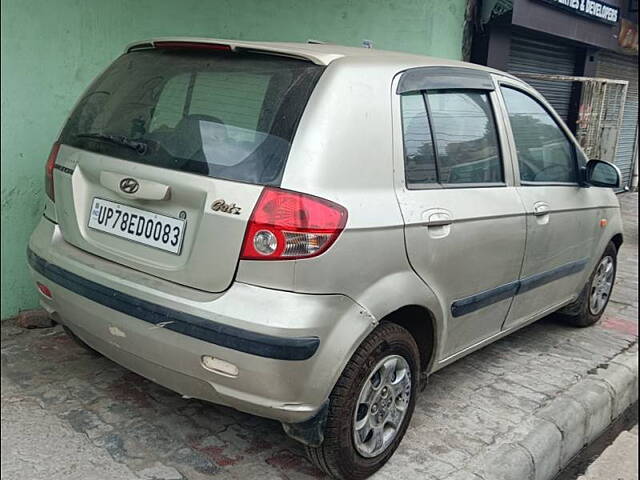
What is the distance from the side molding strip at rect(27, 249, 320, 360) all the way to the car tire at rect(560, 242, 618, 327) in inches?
116

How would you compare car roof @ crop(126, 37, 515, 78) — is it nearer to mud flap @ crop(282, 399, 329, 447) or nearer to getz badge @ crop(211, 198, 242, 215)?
getz badge @ crop(211, 198, 242, 215)

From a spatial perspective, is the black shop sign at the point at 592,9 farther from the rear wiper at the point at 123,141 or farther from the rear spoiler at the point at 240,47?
the rear wiper at the point at 123,141

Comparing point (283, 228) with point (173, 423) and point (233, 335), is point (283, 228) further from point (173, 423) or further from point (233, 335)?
point (173, 423)

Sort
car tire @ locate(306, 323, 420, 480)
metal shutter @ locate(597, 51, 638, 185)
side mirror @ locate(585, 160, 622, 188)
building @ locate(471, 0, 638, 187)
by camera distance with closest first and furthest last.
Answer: car tire @ locate(306, 323, 420, 480), side mirror @ locate(585, 160, 622, 188), building @ locate(471, 0, 638, 187), metal shutter @ locate(597, 51, 638, 185)

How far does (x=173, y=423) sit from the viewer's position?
9.82ft

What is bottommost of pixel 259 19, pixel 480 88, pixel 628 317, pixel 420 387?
pixel 628 317

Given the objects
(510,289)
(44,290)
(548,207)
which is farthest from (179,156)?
(548,207)

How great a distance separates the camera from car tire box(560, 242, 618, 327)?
4.60 metres

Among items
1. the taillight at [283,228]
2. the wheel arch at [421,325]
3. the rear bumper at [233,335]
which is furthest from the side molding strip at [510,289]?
the taillight at [283,228]

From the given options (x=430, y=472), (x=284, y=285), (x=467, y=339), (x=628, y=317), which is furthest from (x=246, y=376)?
(x=628, y=317)

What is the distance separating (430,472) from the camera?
2.84 m

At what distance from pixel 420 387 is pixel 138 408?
133 cm

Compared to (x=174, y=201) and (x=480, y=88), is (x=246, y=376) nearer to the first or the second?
(x=174, y=201)

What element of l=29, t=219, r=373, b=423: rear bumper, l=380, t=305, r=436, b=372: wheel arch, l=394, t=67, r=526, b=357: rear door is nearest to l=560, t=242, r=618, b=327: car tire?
l=394, t=67, r=526, b=357: rear door
